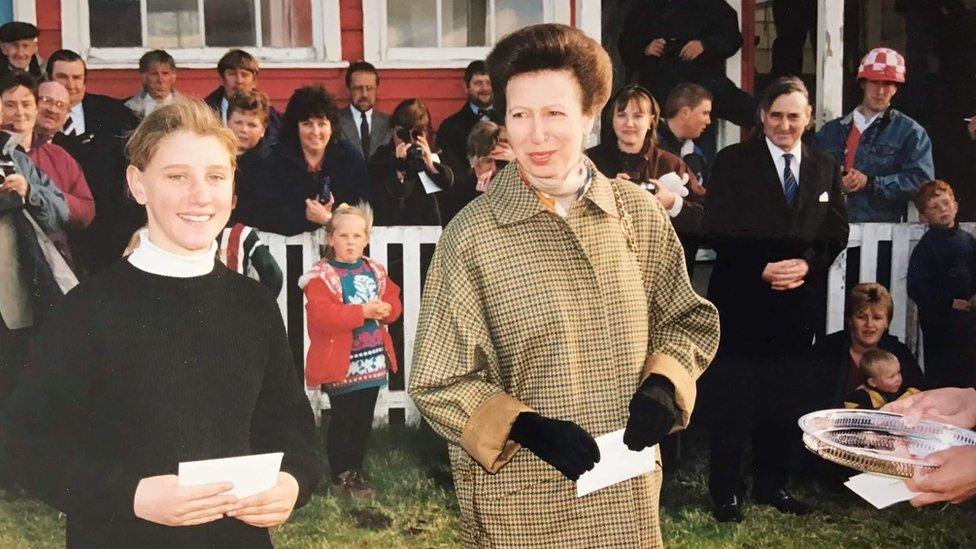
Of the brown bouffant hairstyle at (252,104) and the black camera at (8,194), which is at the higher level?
the brown bouffant hairstyle at (252,104)

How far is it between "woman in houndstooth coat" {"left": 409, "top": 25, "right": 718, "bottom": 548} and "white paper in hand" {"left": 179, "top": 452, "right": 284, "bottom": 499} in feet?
1.58

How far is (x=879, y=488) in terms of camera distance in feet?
9.00

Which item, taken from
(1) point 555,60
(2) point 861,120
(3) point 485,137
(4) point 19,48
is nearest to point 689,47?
(2) point 861,120

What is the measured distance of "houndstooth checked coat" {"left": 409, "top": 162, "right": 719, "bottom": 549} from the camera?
221 centimetres

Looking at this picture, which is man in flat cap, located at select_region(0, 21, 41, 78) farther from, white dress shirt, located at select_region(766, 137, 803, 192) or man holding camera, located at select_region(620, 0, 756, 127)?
white dress shirt, located at select_region(766, 137, 803, 192)

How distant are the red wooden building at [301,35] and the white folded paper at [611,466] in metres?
1.07

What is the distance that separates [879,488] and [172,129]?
2071 millimetres

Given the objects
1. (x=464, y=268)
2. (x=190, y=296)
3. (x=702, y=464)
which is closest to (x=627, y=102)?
(x=464, y=268)

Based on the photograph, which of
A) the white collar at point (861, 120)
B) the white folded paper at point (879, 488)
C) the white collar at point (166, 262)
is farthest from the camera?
the white collar at point (861, 120)

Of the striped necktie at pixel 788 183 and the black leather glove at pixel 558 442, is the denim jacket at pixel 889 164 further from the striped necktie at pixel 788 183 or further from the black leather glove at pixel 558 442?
the black leather glove at pixel 558 442

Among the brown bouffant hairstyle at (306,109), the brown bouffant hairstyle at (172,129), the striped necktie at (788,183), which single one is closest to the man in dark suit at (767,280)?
the striped necktie at (788,183)

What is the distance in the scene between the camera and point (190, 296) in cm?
243

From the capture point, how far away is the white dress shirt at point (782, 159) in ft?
9.43

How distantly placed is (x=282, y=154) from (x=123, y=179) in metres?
0.41
